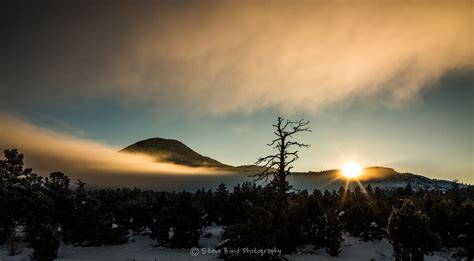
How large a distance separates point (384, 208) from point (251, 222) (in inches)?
855

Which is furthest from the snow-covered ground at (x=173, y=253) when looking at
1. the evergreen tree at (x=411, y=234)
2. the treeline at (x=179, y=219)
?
the evergreen tree at (x=411, y=234)

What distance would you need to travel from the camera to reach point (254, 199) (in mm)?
36688

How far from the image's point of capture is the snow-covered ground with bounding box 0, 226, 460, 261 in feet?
93.0

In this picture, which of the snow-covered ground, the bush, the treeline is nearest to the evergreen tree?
the treeline

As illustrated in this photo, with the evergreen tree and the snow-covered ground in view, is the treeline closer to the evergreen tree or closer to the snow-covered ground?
the snow-covered ground

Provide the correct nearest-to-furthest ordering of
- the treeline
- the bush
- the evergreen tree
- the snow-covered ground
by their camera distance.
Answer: the evergreen tree, the bush, the treeline, the snow-covered ground

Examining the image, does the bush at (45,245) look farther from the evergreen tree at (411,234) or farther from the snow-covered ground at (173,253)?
the evergreen tree at (411,234)

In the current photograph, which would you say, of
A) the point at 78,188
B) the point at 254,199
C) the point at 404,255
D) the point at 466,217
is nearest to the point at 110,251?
the point at 78,188

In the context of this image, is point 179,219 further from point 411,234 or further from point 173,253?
point 411,234

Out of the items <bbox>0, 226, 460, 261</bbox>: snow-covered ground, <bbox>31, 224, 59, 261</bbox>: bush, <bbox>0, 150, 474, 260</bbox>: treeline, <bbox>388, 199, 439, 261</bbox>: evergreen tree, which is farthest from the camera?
<bbox>0, 226, 460, 261</bbox>: snow-covered ground

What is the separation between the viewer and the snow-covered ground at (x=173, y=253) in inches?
1116

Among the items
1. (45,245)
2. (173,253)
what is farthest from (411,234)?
(45,245)

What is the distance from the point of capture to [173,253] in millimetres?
30656

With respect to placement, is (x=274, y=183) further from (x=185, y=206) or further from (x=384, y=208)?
(x=384, y=208)
